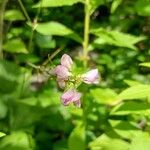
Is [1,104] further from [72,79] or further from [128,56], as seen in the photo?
[128,56]

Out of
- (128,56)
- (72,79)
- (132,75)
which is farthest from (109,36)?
(128,56)

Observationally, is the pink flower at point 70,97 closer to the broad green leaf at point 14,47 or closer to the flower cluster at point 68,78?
the flower cluster at point 68,78

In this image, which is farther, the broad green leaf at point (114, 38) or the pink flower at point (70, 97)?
the broad green leaf at point (114, 38)

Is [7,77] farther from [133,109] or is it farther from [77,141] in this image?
[133,109]

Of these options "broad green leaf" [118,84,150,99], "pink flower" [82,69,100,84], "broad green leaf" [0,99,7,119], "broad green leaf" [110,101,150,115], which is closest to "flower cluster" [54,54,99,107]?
"pink flower" [82,69,100,84]

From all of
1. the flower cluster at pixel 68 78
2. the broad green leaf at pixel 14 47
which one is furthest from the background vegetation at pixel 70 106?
the flower cluster at pixel 68 78
